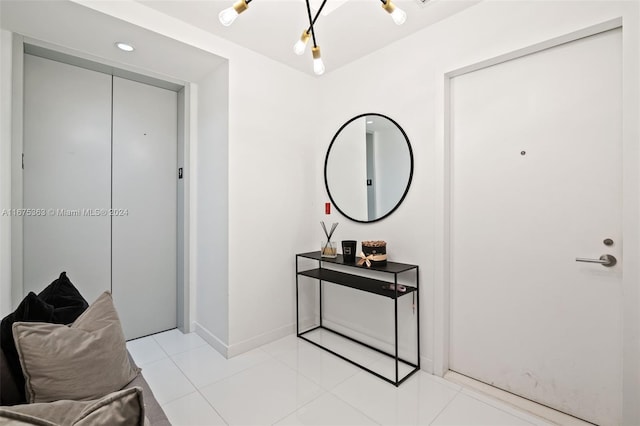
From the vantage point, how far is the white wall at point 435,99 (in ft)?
4.90

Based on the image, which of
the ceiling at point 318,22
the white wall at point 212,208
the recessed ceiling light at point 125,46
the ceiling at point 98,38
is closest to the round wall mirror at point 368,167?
the ceiling at point 318,22

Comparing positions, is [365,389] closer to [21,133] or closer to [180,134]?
[180,134]

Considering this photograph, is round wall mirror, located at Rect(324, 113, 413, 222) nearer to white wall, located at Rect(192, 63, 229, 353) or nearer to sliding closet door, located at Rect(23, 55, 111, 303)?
white wall, located at Rect(192, 63, 229, 353)

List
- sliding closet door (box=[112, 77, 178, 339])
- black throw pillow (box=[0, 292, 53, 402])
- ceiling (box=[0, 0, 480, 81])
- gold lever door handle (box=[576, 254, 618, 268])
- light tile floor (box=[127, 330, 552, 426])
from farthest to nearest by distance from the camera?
sliding closet door (box=[112, 77, 178, 339])
ceiling (box=[0, 0, 480, 81])
light tile floor (box=[127, 330, 552, 426])
gold lever door handle (box=[576, 254, 618, 268])
black throw pillow (box=[0, 292, 53, 402])

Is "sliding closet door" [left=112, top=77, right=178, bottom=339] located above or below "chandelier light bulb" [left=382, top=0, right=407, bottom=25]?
below

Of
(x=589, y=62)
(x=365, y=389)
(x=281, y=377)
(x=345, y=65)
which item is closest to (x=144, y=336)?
(x=281, y=377)

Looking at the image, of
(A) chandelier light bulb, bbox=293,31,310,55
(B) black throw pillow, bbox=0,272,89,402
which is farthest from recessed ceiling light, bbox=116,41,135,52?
(B) black throw pillow, bbox=0,272,89,402

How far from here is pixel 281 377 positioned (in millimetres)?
2160

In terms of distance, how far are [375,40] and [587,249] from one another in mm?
1993

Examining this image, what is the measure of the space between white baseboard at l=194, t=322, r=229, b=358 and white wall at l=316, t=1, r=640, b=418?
3.51 feet

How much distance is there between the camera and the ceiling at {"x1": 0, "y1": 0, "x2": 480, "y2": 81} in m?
1.91

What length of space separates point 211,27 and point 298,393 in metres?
2.62

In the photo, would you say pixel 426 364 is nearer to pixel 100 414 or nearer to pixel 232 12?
pixel 100 414

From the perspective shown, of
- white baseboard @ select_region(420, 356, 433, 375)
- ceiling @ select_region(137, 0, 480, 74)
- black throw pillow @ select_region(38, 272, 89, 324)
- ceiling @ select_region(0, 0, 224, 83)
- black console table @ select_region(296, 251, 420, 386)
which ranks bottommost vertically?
white baseboard @ select_region(420, 356, 433, 375)
